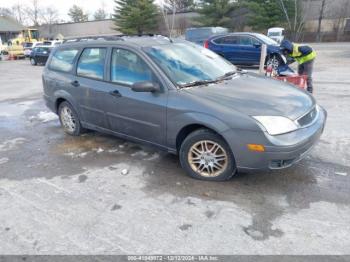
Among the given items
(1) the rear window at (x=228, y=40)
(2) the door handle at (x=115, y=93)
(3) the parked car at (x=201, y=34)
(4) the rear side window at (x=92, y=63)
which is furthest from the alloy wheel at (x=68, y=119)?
(3) the parked car at (x=201, y=34)

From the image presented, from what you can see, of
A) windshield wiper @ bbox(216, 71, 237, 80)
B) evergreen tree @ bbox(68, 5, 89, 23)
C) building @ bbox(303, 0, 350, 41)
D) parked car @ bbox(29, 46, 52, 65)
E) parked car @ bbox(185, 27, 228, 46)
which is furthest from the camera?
evergreen tree @ bbox(68, 5, 89, 23)

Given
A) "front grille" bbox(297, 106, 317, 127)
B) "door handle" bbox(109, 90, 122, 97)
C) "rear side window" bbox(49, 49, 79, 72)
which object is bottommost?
"front grille" bbox(297, 106, 317, 127)

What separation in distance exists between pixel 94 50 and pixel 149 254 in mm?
3282

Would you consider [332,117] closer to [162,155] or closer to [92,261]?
[162,155]

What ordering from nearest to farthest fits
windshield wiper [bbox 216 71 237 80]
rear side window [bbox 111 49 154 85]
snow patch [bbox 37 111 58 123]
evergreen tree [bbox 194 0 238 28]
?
rear side window [bbox 111 49 154 85] < windshield wiper [bbox 216 71 237 80] < snow patch [bbox 37 111 58 123] < evergreen tree [bbox 194 0 238 28]

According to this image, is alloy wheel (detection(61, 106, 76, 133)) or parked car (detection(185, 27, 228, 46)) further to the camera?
parked car (detection(185, 27, 228, 46))

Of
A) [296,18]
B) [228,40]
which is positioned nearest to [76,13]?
[296,18]

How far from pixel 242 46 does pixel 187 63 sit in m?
10.6

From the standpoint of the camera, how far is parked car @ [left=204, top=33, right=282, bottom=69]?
1355 cm

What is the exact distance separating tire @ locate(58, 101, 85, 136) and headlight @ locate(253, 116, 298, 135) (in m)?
3.32

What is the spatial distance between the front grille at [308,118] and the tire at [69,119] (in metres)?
3.59

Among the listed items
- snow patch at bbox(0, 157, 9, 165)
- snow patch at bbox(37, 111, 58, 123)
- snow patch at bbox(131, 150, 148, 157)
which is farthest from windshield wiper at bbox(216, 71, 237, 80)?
snow patch at bbox(37, 111, 58, 123)

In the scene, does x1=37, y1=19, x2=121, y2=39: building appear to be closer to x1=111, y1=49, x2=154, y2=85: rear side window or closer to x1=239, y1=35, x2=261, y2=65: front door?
x1=239, y1=35, x2=261, y2=65: front door

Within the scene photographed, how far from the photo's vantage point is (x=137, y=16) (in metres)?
44.4
